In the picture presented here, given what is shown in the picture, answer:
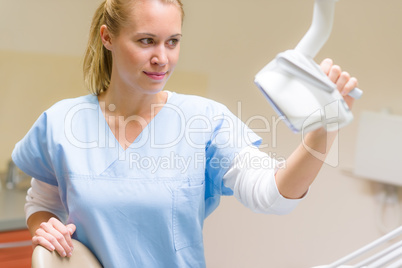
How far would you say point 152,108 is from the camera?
1.24 meters

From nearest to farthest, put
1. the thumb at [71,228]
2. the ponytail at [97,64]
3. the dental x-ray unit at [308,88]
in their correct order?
the dental x-ray unit at [308,88]
the thumb at [71,228]
the ponytail at [97,64]

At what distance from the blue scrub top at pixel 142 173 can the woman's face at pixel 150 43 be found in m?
0.14

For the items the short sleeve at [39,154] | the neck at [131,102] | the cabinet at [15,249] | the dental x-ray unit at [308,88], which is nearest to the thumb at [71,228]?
the short sleeve at [39,154]

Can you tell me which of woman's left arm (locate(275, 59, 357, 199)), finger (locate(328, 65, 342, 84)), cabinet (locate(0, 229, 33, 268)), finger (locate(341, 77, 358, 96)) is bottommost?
cabinet (locate(0, 229, 33, 268))

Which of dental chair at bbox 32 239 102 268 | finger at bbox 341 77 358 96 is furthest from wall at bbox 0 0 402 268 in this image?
finger at bbox 341 77 358 96

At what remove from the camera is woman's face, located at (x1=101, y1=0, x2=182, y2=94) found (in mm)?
1082

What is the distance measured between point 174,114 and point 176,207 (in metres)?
0.23

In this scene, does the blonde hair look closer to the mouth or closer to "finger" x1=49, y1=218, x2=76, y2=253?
the mouth

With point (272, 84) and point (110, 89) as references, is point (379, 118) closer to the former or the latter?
point (110, 89)

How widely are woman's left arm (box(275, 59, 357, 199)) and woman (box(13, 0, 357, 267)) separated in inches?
3.0

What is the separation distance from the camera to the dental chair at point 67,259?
0.96m

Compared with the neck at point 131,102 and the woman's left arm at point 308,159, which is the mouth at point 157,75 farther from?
the woman's left arm at point 308,159

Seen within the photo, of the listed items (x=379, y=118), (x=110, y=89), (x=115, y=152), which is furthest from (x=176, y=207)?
(x=379, y=118)

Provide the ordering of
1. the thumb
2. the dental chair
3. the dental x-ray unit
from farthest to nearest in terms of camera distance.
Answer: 1. the thumb
2. the dental chair
3. the dental x-ray unit
